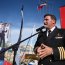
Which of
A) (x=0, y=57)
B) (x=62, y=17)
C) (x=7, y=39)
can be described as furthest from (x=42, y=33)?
(x=7, y=39)

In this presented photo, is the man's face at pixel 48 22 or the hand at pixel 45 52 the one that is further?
the man's face at pixel 48 22

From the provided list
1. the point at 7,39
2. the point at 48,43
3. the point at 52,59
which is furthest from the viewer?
the point at 7,39

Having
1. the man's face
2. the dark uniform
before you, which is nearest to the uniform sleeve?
the dark uniform

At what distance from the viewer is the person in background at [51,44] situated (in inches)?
53.7

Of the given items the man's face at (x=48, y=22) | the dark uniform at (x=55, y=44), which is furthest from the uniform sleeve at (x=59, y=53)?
the man's face at (x=48, y=22)

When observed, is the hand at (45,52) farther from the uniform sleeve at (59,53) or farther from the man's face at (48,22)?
the man's face at (48,22)

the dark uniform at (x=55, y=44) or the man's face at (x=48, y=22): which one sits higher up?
the man's face at (x=48, y=22)

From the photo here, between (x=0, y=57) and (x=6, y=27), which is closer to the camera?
(x=0, y=57)

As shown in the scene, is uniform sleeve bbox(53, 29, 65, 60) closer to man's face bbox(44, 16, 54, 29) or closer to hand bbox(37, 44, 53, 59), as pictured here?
hand bbox(37, 44, 53, 59)

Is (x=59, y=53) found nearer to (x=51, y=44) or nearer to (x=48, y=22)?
(x=51, y=44)

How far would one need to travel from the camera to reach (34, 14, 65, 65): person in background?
1.36m

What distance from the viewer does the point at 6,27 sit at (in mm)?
4691

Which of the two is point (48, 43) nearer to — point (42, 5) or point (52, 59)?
point (52, 59)

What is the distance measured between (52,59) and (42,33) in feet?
0.82
